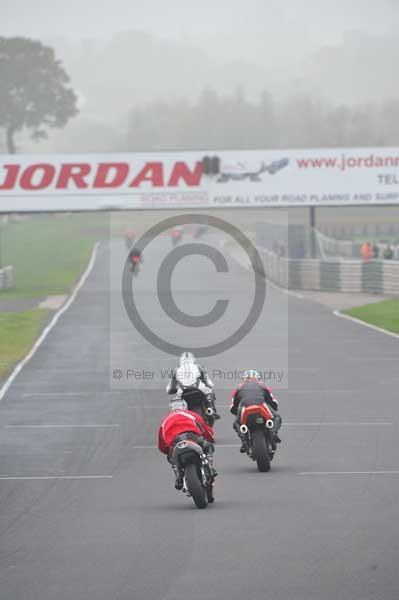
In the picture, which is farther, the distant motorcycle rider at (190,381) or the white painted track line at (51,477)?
the distant motorcycle rider at (190,381)

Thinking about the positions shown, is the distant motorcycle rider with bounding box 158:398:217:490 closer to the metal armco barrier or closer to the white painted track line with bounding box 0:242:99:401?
the white painted track line with bounding box 0:242:99:401

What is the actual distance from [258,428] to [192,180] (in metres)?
39.2

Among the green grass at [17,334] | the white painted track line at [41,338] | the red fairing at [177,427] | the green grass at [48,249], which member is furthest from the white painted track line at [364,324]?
the red fairing at [177,427]

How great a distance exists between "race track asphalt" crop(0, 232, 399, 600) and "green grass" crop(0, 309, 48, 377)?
0.94m

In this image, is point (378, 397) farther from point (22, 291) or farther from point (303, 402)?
point (22, 291)

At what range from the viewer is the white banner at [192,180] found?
2137 inches

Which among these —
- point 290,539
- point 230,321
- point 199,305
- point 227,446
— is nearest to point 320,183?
point 199,305

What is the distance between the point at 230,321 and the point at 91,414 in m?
19.1

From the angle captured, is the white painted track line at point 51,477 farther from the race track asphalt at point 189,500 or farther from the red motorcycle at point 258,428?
the red motorcycle at point 258,428

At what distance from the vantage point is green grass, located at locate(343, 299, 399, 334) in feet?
123

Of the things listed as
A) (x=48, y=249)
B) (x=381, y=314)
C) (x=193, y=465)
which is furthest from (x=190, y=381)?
(x=48, y=249)

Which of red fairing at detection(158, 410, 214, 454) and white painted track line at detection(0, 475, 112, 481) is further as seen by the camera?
white painted track line at detection(0, 475, 112, 481)

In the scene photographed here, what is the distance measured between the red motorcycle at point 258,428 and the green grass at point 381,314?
1988cm

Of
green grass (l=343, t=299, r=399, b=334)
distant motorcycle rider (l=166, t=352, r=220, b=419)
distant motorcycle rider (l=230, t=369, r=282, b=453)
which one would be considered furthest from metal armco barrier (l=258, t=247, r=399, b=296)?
distant motorcycle rider (l=230, t=369, r=282, b=453)
